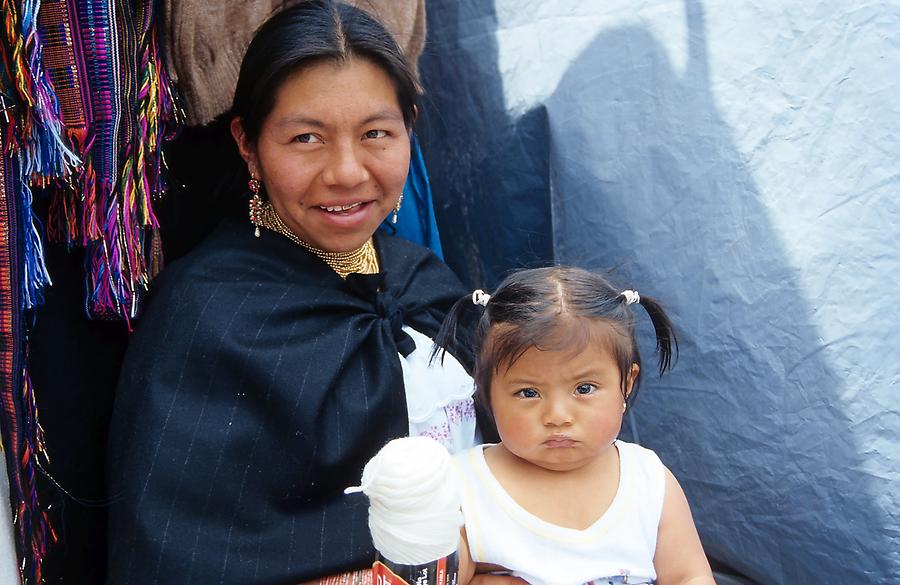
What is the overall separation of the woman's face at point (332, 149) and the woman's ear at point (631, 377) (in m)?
0.61

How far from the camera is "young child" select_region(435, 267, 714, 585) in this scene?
1602 mm

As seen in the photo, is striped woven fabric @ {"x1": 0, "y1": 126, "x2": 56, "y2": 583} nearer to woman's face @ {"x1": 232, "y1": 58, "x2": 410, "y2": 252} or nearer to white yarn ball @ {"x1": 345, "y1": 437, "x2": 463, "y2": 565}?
woman's face @ {"x1": 232, "y1": 58, "x2": 410, "y2": 252}

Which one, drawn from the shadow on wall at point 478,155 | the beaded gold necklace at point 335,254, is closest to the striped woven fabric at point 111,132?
the beaded gold necklace at point 335,254

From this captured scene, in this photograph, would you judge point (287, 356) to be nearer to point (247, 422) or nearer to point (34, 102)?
point (247, 422)

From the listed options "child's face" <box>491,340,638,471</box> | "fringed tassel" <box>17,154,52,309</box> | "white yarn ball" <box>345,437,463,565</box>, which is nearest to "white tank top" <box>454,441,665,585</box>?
"child's face" <box>491,340,638,471</box>

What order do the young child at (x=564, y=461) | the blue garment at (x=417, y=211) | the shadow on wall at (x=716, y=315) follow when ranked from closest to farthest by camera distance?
the young child at (x=564, y=461), the shadow on wall at (x=716, y=315), the blue garment at (x=417, y=211)

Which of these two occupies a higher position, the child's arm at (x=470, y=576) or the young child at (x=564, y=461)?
the young child at (x=564, y=461)

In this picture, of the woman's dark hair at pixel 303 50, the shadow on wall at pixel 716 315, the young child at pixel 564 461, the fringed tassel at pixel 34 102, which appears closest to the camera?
the fringed tassel at pixel 34 102

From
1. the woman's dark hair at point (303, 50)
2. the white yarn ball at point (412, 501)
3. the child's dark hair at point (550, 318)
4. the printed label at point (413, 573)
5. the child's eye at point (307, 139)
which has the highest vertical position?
the woman's dark hair at point (303, 50)

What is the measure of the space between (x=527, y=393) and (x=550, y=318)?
14 centimetres

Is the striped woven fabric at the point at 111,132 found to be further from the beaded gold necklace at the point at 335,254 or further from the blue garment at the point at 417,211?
the blue garment at the point at 417,211

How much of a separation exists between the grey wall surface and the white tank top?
1.91 feet

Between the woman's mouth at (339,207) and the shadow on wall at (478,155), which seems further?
the shadow on wall at (478,155)

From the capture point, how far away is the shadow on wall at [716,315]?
2053mm
